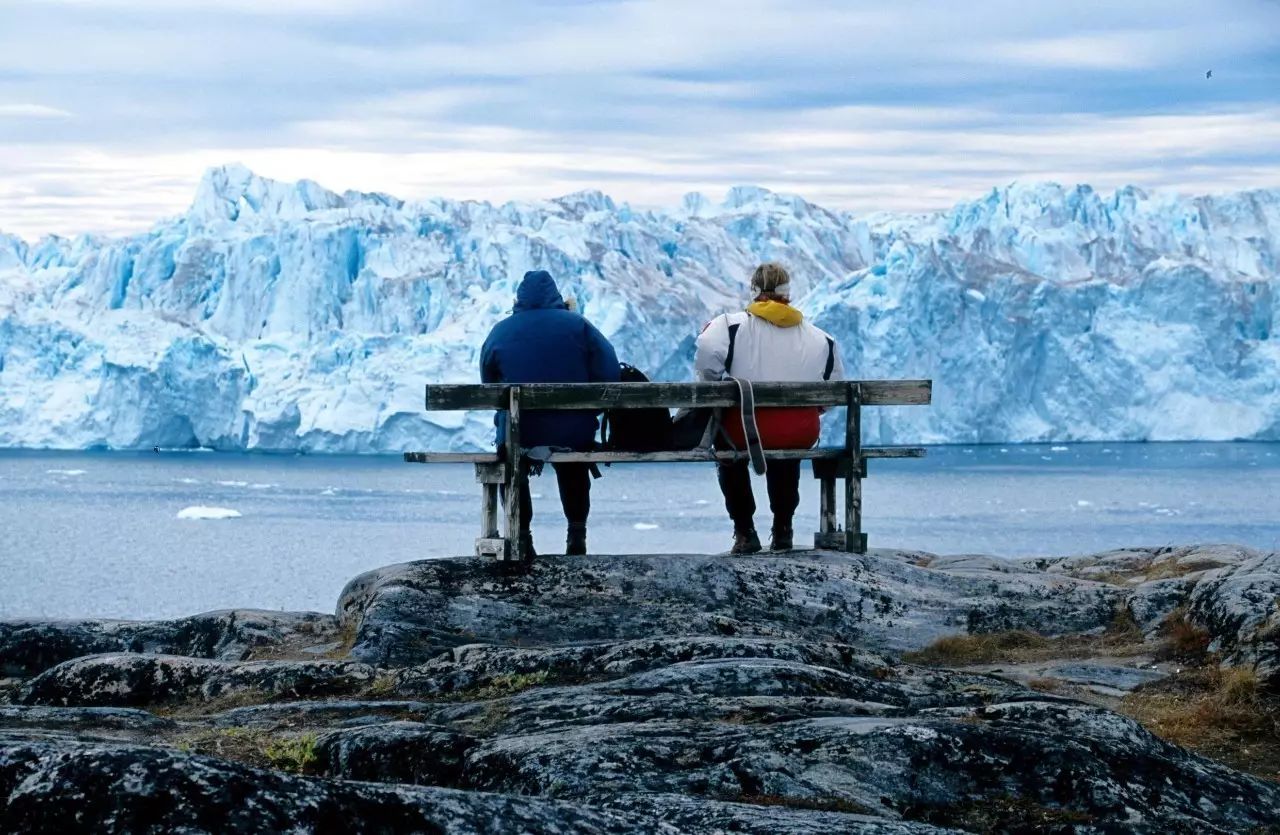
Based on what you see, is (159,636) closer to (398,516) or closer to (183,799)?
(183,799)

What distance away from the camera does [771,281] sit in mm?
7875

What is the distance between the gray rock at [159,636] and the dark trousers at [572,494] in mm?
1063

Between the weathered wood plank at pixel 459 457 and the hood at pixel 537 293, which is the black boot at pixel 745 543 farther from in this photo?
the hood at pixel 537 293

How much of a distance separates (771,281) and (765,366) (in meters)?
0.43

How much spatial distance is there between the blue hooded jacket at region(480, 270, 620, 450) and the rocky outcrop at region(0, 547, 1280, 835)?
0.95 m

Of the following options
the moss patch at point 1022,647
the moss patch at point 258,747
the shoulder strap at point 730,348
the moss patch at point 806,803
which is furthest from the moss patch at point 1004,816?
the shoulder strap at point 730,348

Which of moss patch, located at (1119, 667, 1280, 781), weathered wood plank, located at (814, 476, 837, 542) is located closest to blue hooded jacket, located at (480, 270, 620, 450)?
weathered wood plank, located at (814, 476, 837, 542)

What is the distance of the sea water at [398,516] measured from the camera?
39719mm

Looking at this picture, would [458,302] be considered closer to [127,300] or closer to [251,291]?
[251,291]

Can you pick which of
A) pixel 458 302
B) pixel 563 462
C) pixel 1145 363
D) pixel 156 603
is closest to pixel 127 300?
pixel 458 302

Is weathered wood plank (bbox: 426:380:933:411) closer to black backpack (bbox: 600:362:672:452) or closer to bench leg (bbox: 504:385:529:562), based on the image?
bench leg (bbox: 504:385:529:562)

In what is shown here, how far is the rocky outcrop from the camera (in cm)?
321

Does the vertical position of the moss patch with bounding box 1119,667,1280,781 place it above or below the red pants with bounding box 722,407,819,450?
below

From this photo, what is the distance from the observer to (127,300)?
7262 cm
